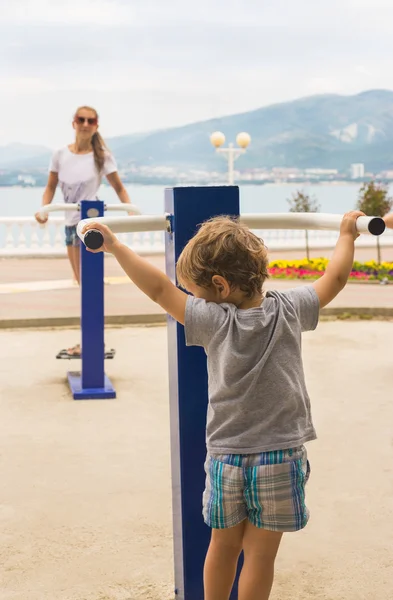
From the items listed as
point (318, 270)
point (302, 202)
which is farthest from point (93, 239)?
point (302, 202)

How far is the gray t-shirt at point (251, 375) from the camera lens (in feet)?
6.46

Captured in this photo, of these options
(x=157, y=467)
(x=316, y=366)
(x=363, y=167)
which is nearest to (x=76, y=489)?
(x=157, y=467)

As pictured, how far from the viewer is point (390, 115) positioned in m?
137

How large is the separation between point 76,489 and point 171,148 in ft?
482

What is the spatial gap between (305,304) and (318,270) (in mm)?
10419

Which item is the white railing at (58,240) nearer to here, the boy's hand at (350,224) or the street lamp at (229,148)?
the street lamp at (229,148)

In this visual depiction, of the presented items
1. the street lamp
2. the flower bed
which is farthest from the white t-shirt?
the street lamp

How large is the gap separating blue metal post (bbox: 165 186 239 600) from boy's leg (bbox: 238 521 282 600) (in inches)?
9.8

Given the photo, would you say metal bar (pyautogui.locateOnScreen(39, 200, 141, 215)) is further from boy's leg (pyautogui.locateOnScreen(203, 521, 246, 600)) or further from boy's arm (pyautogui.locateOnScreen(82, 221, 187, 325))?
boy's leg (pyautogui.locateOnScreen(203, 521, 246, 600))

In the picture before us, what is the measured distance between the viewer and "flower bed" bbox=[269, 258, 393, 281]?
11.4m

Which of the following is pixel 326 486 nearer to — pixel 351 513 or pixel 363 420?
pixel 351 513

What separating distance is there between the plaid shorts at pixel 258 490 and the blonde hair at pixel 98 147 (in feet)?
13.0

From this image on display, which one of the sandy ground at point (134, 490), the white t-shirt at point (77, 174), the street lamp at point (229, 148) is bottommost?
the sandy ground at point (134, 490)

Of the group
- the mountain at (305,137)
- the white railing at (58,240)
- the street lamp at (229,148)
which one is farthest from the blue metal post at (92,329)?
the mountain at (305,137)
